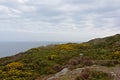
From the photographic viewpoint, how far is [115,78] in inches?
772

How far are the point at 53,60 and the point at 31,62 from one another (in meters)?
2.10

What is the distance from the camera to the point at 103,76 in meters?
19.8

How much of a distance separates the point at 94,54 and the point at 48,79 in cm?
979

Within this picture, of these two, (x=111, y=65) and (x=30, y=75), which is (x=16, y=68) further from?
(x=111, y=65)

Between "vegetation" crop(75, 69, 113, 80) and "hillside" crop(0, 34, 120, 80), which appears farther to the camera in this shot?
"hillside" crop(0, 34, 120, 80)

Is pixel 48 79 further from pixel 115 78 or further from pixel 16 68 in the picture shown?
pixel 16 68

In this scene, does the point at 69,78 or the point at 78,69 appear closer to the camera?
the point at 69,78

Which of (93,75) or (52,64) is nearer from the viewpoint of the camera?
(93,75)

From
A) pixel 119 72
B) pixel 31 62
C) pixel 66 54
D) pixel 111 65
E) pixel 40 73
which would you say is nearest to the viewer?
pixel 119 72

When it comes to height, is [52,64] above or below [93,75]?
above

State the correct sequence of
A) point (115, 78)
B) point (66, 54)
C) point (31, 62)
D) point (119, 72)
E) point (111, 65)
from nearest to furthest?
point (115, 78), point (119, 72), point (111, 65), point (31, 62), point (66, 54)

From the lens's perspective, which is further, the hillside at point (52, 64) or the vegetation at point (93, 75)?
the hillside at point (52, 64)

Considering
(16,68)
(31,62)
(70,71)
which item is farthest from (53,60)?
(70,71)

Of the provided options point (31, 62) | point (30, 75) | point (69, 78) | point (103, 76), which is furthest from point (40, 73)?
point (103, 76)
